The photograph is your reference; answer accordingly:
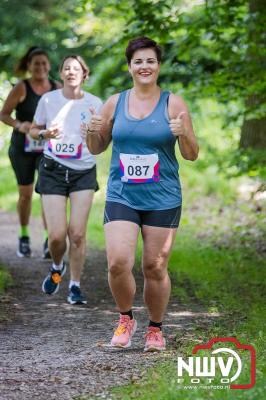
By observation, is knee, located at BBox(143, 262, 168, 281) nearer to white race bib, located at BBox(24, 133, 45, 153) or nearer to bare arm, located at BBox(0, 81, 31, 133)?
bare arm, located at BBox(0, 81, 31, 133)

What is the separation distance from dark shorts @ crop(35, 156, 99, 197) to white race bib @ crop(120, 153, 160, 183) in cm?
217

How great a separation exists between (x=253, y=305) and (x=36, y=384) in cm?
343

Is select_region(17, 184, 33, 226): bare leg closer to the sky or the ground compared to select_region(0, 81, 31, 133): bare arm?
closer to the ground

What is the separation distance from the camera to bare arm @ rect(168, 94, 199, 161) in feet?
20.5

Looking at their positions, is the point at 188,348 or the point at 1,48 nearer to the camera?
the point at 188,348

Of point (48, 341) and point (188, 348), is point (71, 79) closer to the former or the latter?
point (48, 341)

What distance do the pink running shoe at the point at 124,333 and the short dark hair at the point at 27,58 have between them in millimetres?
4707

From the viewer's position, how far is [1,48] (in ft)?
74.3

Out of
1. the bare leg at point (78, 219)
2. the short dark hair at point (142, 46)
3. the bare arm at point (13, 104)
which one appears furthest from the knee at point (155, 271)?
the bare arm at point (13, 104)

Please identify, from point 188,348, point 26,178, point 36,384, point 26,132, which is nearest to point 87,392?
point 36,384

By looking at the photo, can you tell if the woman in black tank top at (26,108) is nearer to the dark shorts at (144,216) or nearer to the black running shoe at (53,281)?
the black running shoe at (53,281)

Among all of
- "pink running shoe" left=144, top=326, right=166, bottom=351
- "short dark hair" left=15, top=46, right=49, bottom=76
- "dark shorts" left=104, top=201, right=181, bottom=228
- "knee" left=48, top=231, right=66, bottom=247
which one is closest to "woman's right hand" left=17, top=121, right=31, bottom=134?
"short dark hair" left=15, top=46, right=49, bottom=76

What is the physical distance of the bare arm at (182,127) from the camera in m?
6.25

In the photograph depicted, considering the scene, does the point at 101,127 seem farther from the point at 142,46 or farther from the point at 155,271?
the point at 155,271
